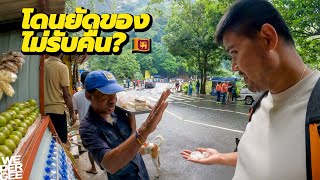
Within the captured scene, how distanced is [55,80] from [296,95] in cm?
409

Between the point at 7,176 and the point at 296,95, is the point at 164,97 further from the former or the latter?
the point at 7,176

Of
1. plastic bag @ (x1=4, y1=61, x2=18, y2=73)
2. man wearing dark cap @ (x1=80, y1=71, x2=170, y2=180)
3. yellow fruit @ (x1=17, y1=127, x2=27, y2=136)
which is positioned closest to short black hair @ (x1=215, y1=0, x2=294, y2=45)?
man wearing dark cap @ (x1=80, y1=71, x2=170, y2=180)

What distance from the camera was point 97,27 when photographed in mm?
4660

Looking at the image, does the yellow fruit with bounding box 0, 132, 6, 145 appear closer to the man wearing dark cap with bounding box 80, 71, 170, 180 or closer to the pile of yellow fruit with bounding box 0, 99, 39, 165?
the pile of yellow fruit with bounding box 0, 99, 39, 165

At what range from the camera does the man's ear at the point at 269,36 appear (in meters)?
1.22

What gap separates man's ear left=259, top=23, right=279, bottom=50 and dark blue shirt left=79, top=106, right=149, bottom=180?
4.13ft

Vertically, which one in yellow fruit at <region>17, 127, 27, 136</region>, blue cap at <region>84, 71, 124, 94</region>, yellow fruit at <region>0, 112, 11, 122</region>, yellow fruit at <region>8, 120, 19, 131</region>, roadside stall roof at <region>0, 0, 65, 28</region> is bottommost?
yellow fruit at <region>17, 127, 27, 136</region>

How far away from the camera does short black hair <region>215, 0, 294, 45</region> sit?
4.12 ft

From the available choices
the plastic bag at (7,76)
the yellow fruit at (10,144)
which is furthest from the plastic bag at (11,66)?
the yellow fruit at (10,144)

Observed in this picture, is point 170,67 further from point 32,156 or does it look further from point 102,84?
point 32,156

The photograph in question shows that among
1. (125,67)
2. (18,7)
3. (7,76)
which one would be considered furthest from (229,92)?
(125,67)

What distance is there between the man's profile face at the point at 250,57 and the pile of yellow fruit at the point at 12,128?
146cm

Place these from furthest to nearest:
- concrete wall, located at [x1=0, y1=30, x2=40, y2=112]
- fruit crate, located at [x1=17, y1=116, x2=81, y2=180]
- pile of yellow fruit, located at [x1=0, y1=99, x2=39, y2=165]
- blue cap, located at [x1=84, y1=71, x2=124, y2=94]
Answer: concrete wall, located at [x1=0, y1=30, x2=40, y2=112] → blue cap, located at [x1=84, y1=71, x2=124, y2=94] → pile of yellow fruit, located at [x1=0, y1=99, x2=39, y2=165] → fruit crate, located at [x1=17, y1=116, x2=81, y2=180]

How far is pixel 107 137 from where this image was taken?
7.02ft
